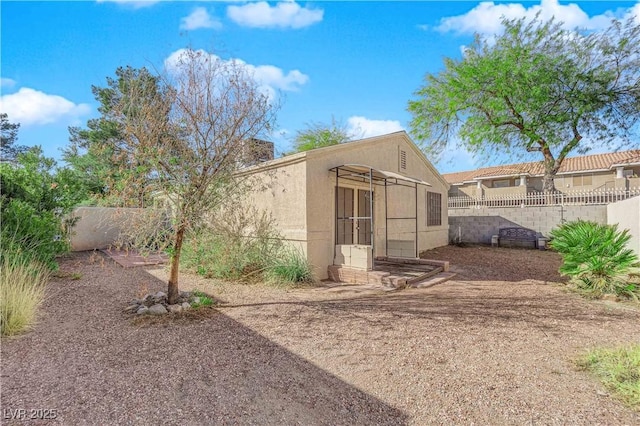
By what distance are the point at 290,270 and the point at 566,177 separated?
29.4m

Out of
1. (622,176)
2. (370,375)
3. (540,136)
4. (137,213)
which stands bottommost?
(370,375)

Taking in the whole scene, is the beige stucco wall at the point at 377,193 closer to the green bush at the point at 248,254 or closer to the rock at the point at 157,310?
the green bush at the point at 248,254

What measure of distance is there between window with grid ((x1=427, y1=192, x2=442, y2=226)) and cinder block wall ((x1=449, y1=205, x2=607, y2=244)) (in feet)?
8.97

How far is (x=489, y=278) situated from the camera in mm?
8898

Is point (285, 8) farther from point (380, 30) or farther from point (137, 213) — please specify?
point (137, 213)

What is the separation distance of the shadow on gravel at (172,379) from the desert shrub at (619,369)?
Answer: 6.84ft

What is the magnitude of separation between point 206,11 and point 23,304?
6.38 meters

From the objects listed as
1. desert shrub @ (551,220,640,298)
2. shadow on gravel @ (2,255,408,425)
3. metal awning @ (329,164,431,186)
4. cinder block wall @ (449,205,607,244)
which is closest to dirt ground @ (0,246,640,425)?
shadow on gravel @ (2,255,408,425)

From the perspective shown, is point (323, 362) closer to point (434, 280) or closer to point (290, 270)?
point (290, 270)

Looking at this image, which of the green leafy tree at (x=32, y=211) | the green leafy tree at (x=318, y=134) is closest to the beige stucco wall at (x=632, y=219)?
the green leafy tree at (x=32, y=211)

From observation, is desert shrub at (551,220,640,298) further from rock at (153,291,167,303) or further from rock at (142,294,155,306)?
rock at (142,294,155,306)

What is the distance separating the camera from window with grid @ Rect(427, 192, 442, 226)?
46.5 feet

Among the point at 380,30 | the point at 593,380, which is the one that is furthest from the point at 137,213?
the point at 380,30

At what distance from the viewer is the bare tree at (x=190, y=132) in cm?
522
